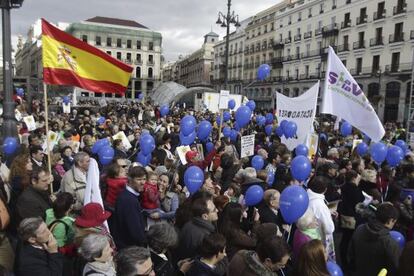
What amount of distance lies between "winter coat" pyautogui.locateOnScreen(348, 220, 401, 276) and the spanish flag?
13.4 ft

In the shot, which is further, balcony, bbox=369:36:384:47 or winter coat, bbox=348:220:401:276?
balcony, bbox=369:36:384:47

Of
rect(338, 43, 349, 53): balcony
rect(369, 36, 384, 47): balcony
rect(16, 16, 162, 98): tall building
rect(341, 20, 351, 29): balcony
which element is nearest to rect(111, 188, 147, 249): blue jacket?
rect(369, 36, 384, 47): balcony

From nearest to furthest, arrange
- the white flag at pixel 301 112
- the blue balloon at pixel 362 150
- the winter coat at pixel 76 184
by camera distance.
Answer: the winter coat at pixel 76 184, the blue balloon at pixel 362 150, the white flag at pixel 301 112

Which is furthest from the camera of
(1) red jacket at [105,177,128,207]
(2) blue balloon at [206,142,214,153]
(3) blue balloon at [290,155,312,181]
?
(2) blue balloon at [206,142,214,153]

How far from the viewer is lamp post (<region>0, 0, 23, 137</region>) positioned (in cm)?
675

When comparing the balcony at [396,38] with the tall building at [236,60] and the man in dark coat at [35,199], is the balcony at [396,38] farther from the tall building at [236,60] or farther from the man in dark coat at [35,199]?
the man in dark coat at [35,199]

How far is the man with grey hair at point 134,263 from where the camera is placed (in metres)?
2.24

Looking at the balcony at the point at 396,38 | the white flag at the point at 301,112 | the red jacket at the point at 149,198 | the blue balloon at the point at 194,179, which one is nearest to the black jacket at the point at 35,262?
the red jacket at the point at 149,198

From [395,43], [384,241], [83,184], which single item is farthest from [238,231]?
[395,43]

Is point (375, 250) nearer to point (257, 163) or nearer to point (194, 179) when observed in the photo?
point (194, 179)

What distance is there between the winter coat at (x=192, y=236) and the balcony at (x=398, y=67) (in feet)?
107

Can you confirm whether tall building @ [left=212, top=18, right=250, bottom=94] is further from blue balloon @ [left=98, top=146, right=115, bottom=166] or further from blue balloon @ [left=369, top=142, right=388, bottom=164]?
blue balloon @ [left=98, top=146, right=115, bottom=166]

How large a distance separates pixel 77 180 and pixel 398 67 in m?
33.6

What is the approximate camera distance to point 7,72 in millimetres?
6855
